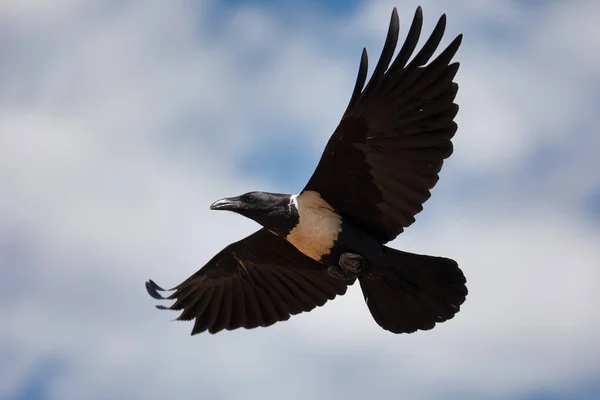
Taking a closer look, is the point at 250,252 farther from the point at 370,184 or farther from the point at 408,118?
the point at 408,118

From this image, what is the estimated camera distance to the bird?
904 cm

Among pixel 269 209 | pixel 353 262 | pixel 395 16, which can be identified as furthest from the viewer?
pixel 269 209

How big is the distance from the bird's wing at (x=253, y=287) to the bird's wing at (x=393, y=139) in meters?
1.28

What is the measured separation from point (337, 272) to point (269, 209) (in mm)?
939

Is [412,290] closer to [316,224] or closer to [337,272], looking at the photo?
[337,272]

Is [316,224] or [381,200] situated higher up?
[381,200]

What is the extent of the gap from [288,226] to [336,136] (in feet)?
3.72

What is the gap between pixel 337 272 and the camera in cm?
996

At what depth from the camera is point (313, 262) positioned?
1083 cm

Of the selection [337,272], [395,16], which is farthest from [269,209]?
[395,16]

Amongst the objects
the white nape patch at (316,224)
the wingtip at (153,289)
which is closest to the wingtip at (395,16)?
the white nape patch at (316,224)

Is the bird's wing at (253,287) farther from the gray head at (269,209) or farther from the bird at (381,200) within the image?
the gray head at (269,209)

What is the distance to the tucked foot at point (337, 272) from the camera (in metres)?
9.94

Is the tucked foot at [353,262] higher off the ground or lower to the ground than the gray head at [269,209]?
lower
